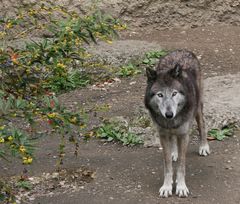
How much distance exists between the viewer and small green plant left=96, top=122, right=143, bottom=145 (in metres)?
7.41

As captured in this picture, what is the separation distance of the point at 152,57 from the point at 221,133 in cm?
311

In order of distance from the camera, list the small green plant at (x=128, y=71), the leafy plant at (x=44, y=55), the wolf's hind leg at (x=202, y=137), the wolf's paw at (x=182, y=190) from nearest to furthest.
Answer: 1. the leafy plant at (x=44, y=55)
2. the wolf's paw at (x=182, y=190)
3. the wolf's hind leg at (x=202, y=137)
4. the small green plant at (x=128, y=71)

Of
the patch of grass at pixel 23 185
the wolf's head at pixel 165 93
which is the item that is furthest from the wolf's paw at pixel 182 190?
the patch of grass at pixel 23 185

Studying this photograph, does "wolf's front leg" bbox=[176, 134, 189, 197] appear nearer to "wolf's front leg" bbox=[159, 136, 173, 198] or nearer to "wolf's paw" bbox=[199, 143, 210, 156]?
"wolf's front leg" bbox=[159, 136, 173, 198]

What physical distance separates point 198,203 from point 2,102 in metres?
2.71

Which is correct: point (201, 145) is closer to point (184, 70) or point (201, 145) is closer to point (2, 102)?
point (184, 70)

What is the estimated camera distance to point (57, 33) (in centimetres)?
477

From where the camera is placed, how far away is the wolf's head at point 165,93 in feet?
19.0

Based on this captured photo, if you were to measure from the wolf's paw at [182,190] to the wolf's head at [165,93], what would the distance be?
0.77m

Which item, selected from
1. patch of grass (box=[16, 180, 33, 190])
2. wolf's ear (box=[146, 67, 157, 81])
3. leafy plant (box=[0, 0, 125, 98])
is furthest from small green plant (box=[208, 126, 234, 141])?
leafy plant (box=[0, 0, 125, 98])

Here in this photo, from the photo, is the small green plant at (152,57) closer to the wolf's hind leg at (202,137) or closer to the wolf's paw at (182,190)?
the wolf's hind leg at (202,137)

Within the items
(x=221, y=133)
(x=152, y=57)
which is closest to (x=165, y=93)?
(x=221, y=133)

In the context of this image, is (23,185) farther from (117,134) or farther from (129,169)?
(117,134)

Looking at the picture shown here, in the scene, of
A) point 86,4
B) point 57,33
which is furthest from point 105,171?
point 86,4
